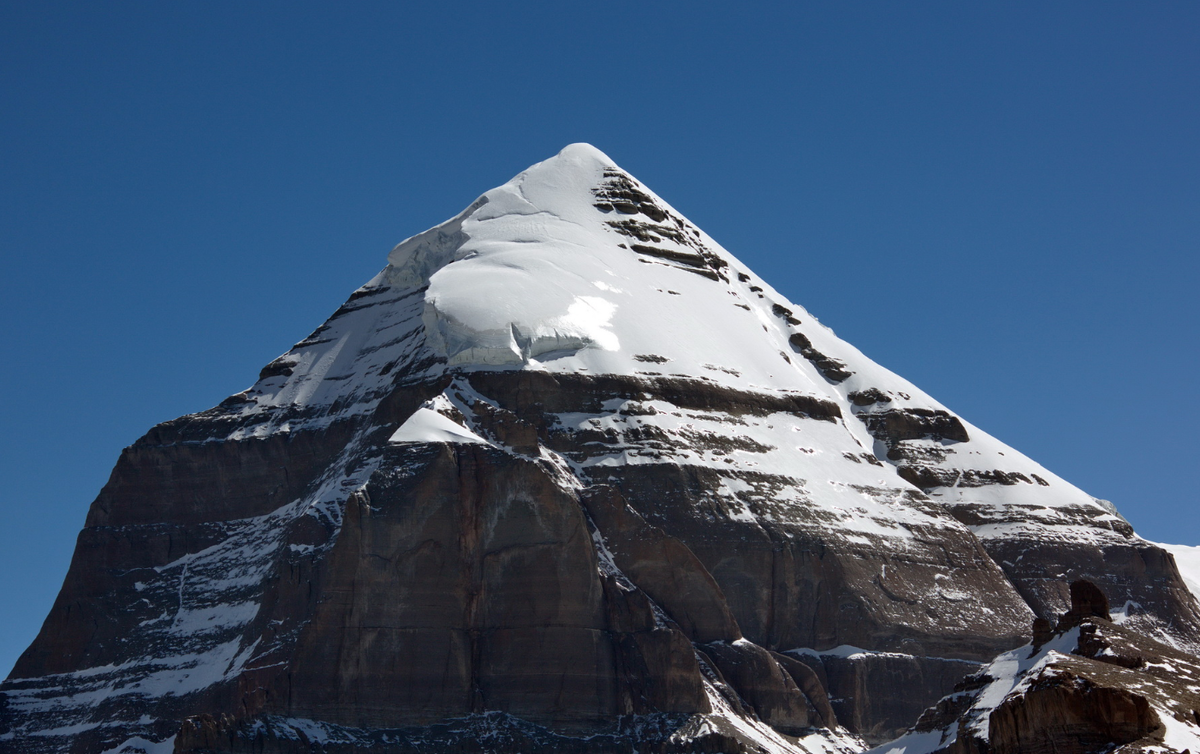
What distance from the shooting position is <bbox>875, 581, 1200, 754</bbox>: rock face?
7919 centimetres

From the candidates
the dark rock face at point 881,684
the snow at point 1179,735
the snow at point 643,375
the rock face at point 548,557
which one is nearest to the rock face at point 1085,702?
the snow at point 1179,735

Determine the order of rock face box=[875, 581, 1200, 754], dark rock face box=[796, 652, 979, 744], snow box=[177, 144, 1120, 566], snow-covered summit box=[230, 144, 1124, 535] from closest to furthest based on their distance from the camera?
1. rock face box=[875, 581, 1200, 754]
2. dark rock face box=[796, 652, 979, 744]
3. snow box=[177, 144, 1120, 566]
4. snow-covered summit box=[230, 144, 1124, 535]

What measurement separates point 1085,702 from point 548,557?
73115 millimetres

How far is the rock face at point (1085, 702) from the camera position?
7919 centimetres

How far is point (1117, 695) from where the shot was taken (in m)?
79.5

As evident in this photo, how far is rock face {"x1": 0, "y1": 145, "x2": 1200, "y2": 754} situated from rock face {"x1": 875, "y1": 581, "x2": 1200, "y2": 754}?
5078 cm

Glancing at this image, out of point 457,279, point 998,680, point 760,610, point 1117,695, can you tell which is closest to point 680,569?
point 760,610

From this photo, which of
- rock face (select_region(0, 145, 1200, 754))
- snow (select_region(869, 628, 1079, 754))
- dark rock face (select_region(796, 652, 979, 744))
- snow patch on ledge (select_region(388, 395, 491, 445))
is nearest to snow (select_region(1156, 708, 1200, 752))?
snow (select_region(869, 628, 1079, 754))

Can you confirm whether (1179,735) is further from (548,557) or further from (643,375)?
(643,375)

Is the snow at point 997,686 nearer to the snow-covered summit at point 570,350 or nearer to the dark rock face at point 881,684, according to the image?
the dark rock face at point 881,684

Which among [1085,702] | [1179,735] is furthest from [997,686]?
[1179,735]

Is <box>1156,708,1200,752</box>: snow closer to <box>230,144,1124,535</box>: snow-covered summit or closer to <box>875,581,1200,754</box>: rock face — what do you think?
<box>875,581,1200,754</box>: rock face

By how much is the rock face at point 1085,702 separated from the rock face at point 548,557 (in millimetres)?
50775

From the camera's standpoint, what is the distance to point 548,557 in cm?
14938
